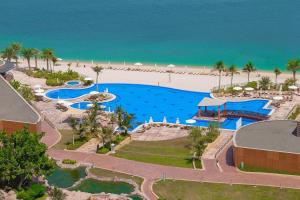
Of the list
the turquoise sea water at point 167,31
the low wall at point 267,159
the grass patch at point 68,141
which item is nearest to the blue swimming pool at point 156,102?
the grass patch at point 68,141

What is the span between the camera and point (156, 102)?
2781 inches

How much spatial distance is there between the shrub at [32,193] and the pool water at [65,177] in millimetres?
3127

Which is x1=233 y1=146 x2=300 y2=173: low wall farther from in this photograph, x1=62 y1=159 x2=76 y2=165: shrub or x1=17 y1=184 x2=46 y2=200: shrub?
x1=17 y1=184 x2=46 y2=200: shrub

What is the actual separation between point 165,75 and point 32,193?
159 ft

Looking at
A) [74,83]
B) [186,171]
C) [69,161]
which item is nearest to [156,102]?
[74,83]

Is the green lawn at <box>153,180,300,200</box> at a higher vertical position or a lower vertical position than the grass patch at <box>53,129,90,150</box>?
lower

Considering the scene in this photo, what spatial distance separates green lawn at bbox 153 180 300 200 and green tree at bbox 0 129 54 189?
362 inches

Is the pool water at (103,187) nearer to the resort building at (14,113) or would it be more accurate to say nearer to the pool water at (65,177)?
the pool water at (65,177)

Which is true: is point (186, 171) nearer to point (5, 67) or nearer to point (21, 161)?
point (21, 161)

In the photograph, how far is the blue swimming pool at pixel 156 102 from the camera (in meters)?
63.7

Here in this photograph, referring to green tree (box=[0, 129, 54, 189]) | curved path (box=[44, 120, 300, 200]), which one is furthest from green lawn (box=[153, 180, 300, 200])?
→ green tree (box=[0, 129, 54, 189])

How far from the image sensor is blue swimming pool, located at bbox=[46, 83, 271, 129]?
6372 centimetres

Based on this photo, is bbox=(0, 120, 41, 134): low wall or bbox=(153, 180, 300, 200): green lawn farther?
bbox=(0, 120, 41, 134): low wall

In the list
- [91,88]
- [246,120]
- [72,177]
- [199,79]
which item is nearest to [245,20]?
[199,79]
